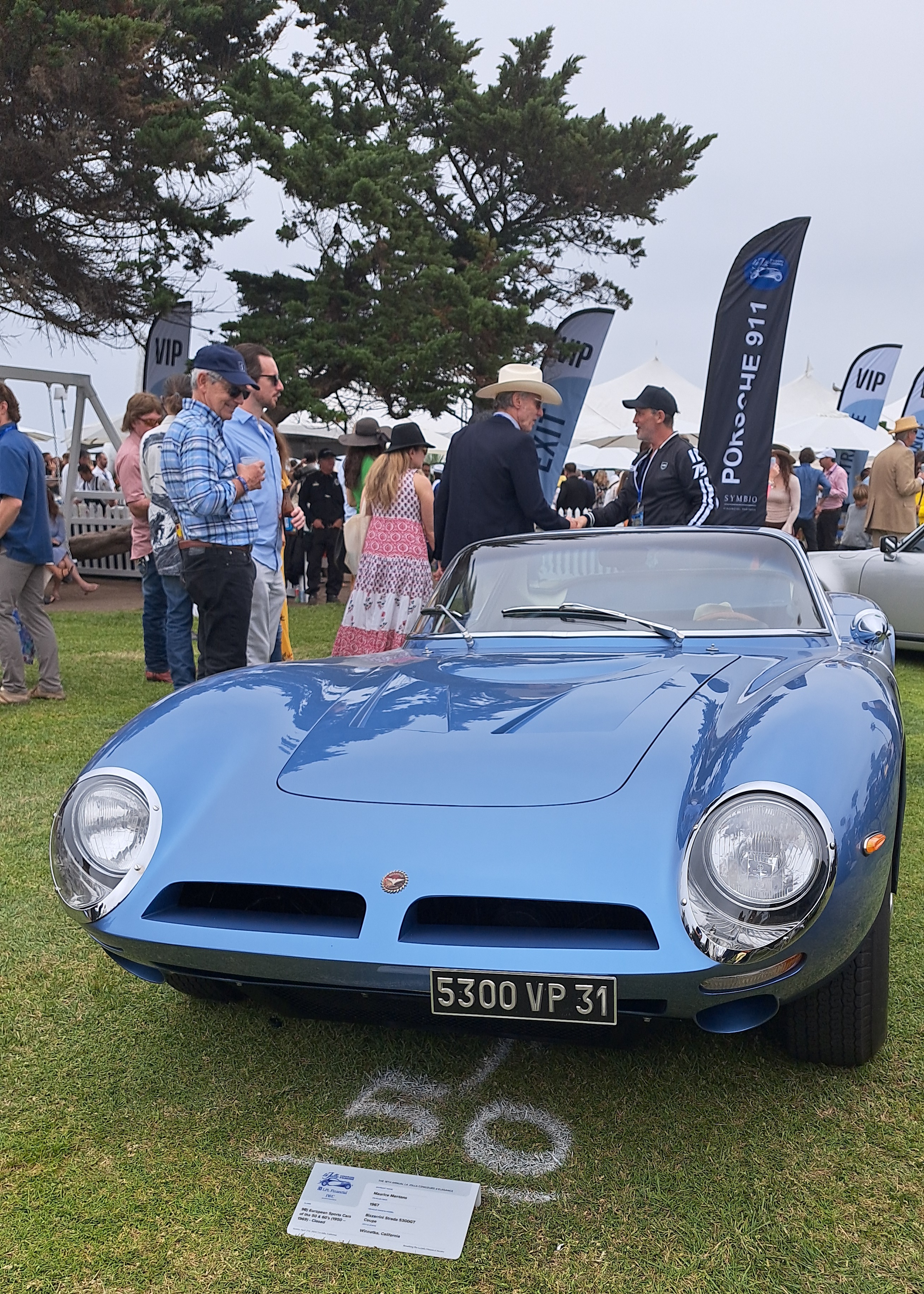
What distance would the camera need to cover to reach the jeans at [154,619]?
6.97 metres

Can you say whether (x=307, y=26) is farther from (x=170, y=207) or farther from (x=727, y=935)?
(x=727, y=935)

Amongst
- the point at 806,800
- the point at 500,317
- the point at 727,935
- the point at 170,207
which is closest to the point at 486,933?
the point at 727,935

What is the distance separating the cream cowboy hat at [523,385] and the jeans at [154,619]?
8.42ft

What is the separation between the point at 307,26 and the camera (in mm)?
19266

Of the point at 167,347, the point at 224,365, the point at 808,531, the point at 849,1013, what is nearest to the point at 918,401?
the point at 808,531

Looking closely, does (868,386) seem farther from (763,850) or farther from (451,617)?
(763,850)

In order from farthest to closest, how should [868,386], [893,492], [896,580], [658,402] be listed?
[868,386], [893,492], [896,580], [658,402]

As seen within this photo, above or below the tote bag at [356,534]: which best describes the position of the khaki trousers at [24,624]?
below

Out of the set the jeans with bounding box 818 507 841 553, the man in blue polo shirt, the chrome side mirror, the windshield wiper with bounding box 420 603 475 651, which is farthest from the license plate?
the jeans with bounding box 818 507 841 553

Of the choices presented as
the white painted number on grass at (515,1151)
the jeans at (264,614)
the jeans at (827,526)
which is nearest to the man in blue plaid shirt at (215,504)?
the jeans at (264,614)

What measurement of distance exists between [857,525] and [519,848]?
40.9ft

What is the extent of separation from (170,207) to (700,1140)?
47.8 feet

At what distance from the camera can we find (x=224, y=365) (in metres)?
4.14

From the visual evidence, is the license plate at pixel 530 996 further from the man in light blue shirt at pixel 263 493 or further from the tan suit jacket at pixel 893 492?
the tan suit jacket at pixel 893 492
